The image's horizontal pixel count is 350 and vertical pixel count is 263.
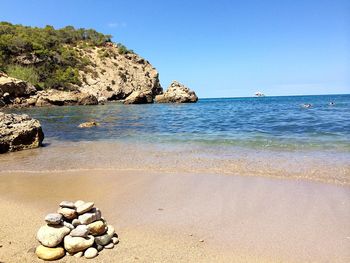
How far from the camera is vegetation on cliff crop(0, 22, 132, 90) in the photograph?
6141 centimetres

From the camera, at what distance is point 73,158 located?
9969 mm

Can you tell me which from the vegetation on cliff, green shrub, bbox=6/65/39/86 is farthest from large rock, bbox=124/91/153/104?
green shrub, bbox=6/65/39/86

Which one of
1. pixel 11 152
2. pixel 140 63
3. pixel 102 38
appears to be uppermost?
pixel 102 38

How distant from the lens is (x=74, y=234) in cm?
386

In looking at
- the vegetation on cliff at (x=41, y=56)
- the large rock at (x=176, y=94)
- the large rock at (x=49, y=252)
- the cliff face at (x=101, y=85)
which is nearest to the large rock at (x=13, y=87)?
the cliff face at (x=101, y=85)

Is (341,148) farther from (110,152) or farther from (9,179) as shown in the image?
(9,179)

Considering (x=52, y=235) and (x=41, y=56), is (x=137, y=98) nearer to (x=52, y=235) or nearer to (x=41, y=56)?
(x=41, y=56)

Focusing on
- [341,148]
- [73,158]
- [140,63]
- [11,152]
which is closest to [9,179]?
[73,158]

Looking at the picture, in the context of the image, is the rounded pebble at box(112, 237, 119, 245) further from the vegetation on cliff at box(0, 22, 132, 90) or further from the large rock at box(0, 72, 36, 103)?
the vegetation on cliff at box(0, 22, 132, 90)

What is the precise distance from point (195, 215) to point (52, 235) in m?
2.05

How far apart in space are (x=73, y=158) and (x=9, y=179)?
2.68 metres

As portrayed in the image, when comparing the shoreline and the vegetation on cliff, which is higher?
the vegetation on cliff

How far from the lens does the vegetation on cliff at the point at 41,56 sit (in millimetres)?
61406

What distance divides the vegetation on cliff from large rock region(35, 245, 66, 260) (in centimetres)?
5840
